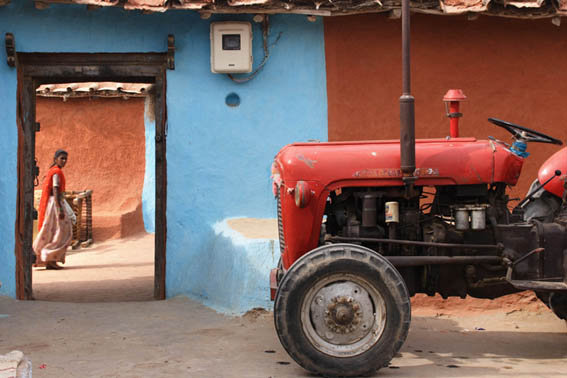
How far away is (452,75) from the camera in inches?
284

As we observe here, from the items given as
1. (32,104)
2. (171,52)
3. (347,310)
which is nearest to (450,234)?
(347,310)

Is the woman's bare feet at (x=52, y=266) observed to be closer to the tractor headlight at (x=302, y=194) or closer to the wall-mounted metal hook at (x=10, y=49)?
the wall-mounted metal hook at (x=10, y=49)

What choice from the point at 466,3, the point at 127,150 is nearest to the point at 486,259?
the point at 466,3

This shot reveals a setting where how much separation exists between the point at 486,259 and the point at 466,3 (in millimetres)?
2774

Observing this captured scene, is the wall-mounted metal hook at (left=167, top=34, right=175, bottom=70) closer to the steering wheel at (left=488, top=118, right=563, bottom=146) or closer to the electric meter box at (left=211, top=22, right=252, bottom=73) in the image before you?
the electric meter box at (left=211, top=22, right=252, bottom=73)

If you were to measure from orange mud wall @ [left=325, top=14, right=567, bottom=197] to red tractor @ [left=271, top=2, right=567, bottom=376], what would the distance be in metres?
2.11

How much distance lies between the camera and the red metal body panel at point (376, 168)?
15.4 ft

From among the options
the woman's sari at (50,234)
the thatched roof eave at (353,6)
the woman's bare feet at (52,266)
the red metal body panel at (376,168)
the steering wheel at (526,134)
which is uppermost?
the thatched roof eave at (353,6)

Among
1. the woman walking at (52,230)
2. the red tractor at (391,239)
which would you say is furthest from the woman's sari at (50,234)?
the red tractor at (391,239)

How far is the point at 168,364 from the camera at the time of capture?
482 cm

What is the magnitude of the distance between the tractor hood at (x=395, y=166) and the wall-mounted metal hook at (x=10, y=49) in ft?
11.5

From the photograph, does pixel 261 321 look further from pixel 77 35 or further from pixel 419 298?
pixel 77 35

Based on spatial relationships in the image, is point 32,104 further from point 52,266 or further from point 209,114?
A: point 52,266

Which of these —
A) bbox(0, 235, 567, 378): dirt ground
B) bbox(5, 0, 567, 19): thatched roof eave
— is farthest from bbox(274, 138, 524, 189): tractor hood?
bbox(5, 0, 567, 19): thatched roof eave
